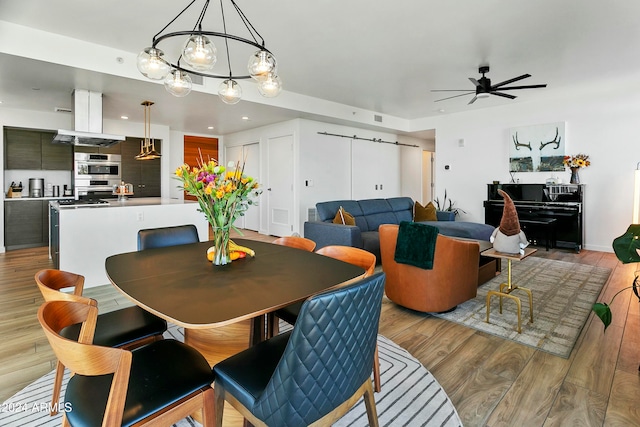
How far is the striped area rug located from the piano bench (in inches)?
187

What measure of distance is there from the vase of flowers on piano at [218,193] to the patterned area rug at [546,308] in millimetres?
2100

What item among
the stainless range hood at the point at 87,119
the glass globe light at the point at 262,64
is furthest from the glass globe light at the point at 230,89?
the stainless range hood at the point at 87,119

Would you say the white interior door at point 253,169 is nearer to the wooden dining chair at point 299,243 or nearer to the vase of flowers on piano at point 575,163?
the wooden dining chair at point 299,243

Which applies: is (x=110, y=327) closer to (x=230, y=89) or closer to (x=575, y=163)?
(x=230, y=89)

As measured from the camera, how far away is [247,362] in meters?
1.28

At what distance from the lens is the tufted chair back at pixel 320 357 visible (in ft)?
3.25

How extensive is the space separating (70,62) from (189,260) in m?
3.06

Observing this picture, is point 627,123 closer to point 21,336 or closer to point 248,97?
point 248,97

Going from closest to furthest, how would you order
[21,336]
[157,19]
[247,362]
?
[247,362] → [21,336] → [157,19]

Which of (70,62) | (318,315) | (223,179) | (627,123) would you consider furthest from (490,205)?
(70,62)

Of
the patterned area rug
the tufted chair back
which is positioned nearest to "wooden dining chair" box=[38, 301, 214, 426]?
the tufted chair back

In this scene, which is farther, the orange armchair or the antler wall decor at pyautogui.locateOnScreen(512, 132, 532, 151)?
the antler wall decor at pyautogui.locateOnScreen(512, 132, 532, 151)

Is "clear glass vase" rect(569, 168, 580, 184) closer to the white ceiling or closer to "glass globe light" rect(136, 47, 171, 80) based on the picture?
the white ceiling

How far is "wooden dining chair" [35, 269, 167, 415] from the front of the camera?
1538mm
